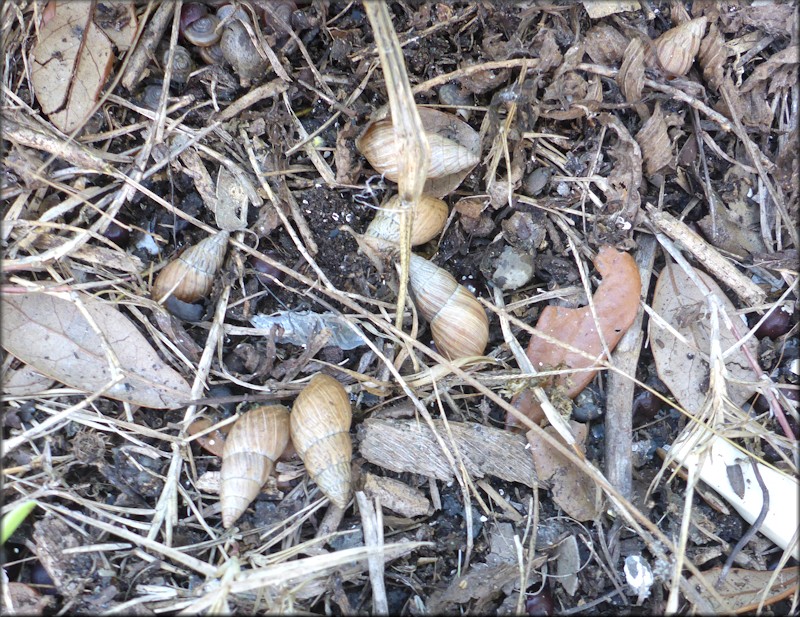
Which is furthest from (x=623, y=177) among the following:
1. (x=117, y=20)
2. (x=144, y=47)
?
(x=117, y=20)

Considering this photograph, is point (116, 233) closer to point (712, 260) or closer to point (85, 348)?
point (85, 348)

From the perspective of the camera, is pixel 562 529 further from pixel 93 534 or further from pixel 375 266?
pixel 93 534

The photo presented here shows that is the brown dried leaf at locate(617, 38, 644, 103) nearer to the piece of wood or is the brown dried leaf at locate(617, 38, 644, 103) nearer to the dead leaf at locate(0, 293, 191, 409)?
the piece of wood

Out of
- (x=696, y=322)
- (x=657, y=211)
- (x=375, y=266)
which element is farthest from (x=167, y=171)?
(x=696, y=322)

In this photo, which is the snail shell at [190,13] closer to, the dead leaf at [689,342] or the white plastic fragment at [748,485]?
the dead leaf at [689,342]

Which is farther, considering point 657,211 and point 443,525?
point 657,211

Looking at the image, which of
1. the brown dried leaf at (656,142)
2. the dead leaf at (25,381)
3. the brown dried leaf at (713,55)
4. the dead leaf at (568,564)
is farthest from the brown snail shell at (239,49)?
the dead leaf at (568,564)

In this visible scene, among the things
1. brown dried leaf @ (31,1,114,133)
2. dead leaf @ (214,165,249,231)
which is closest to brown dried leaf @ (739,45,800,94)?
dead leaf @ (214,165,249,231)
